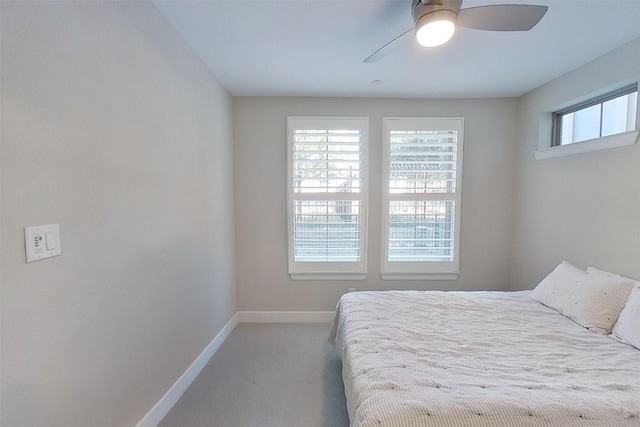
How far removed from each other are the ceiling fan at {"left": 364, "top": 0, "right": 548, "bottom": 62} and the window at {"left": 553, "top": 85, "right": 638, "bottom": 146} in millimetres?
1375

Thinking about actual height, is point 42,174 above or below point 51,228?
above

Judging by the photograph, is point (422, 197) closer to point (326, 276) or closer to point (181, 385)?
point (326, 276)

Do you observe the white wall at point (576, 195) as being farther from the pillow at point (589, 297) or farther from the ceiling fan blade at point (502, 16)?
the ceiling fan blade at point (502, 16)

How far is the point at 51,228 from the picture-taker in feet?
3.65

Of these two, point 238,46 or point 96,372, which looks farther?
point 238,46

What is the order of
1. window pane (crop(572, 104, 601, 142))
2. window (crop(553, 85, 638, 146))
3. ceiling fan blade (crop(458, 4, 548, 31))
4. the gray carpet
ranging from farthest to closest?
window pane (crop(572, 104, 601, 142)) → window (crop(553, 85, 638, 146)) → the gray carpet → ceiling fan blade (crop(458, 4, 548, 31))

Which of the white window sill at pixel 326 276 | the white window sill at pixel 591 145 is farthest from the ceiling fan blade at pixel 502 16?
the white window sill at pixel 326 276

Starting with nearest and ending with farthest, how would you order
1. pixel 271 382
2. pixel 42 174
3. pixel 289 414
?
1. pixel 42 174
2. pixel 289 414
3. pixel 271 382

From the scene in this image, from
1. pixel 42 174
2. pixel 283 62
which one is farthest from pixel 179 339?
pixel 283 62

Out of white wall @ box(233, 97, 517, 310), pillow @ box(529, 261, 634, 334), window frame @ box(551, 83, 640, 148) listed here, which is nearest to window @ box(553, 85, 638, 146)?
window frame @ box(551, 83, 640, 148)

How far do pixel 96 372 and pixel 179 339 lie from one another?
79 centimetres

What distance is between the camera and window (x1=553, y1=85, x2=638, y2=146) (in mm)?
Answer: 2176

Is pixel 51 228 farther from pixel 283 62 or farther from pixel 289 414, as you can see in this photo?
pixel 283 62

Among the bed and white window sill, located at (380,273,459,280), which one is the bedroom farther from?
the bed
